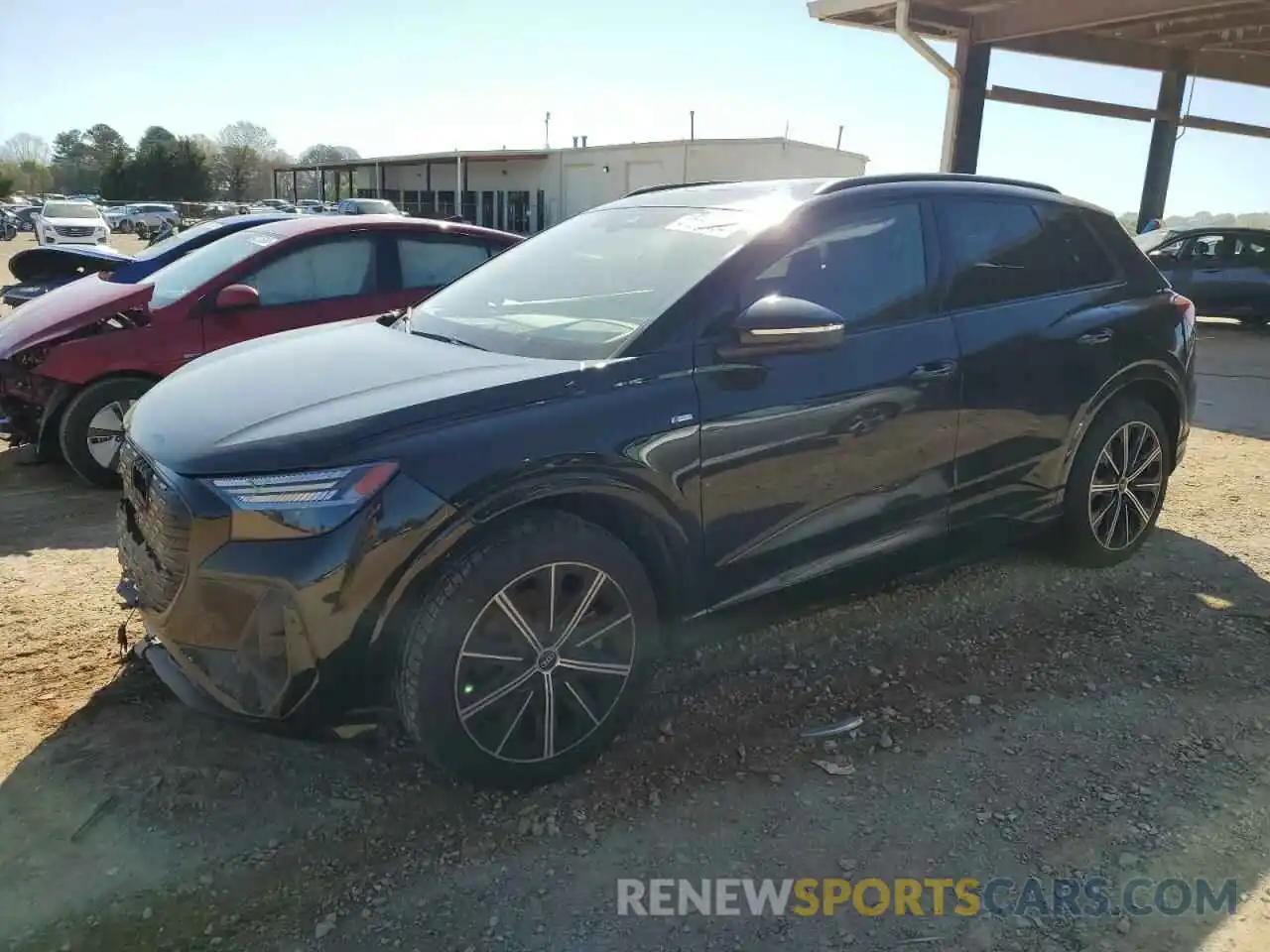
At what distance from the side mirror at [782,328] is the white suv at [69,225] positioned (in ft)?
101

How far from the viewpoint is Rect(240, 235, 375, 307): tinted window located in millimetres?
5883

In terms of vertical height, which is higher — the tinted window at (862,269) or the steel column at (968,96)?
the steel column at (968,96)

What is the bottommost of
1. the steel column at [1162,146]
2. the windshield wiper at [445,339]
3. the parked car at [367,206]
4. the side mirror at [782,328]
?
the windshield wiper at [445,339]

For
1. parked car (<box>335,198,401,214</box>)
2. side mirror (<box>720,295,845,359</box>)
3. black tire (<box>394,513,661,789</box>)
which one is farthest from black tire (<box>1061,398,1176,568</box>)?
parked car (<box>335,198,401,214</box>)

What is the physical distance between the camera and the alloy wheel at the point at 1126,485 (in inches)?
167

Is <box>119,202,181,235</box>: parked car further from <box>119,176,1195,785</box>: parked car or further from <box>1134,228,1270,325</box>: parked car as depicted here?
<box>119,176,1195,785</box>: parked car

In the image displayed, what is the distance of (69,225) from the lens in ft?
97.5

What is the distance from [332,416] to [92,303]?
404 centimetres

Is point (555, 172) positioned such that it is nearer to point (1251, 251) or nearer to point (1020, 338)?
point (1251, 251)

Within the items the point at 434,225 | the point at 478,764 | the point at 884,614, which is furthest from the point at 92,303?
the point at 884,614

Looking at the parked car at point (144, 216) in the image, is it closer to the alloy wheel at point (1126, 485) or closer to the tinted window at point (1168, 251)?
the tinted window at point (1168, 251)

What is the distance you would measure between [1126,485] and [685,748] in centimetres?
266

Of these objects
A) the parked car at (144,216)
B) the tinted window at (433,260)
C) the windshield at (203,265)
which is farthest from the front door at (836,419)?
the parked car at (144,216)

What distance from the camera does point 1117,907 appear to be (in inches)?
94.7
